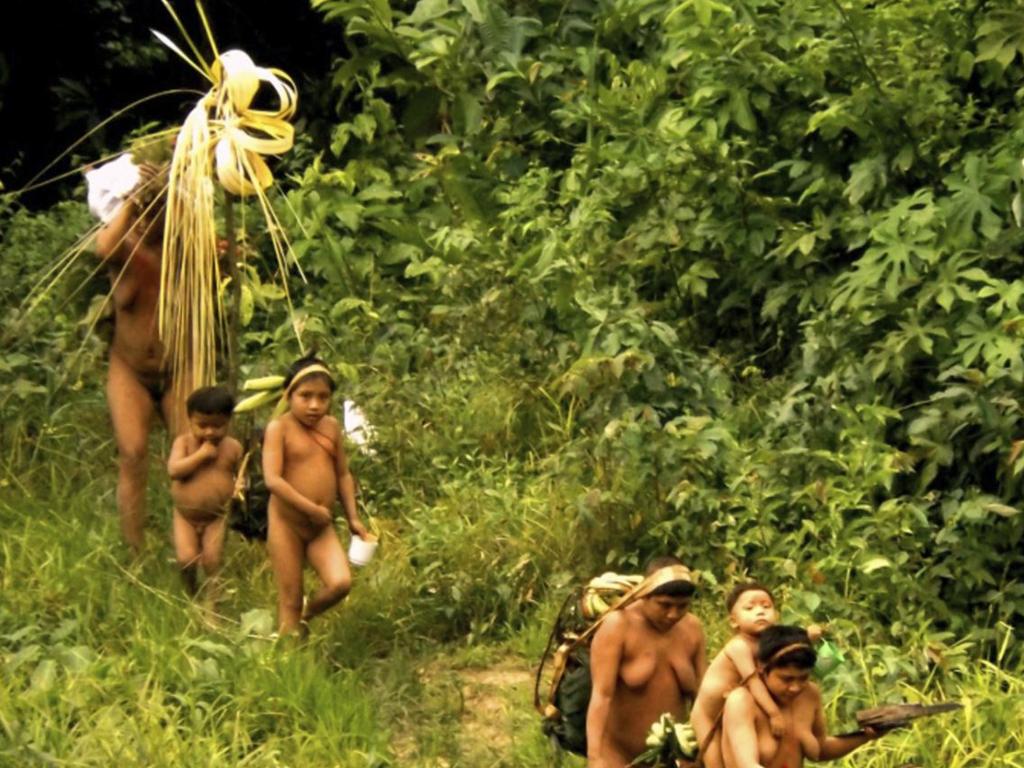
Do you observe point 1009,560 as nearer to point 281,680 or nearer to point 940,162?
point 940,162

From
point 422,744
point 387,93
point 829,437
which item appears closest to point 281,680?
point 422,744

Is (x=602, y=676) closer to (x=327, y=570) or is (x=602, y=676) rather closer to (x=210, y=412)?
(x=327, y=570)

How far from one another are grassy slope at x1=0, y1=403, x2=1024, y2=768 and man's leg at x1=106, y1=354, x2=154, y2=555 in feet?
0.30

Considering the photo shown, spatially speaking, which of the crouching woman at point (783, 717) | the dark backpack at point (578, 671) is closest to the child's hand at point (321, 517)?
the dark backpack at point (578, 671)

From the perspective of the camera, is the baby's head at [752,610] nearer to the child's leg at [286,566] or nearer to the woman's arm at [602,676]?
the woman's arm at [602,676]

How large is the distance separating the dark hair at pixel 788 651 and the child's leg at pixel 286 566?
6.73 feet

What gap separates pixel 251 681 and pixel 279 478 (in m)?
0.69

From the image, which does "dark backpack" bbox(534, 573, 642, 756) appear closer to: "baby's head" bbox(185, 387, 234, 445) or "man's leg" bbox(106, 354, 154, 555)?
"baby's head" bbox(185, 387, 234, 445)

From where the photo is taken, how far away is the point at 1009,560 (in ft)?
21.8

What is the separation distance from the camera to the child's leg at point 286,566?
6574 millimetres

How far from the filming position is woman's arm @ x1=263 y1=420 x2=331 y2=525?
648cm

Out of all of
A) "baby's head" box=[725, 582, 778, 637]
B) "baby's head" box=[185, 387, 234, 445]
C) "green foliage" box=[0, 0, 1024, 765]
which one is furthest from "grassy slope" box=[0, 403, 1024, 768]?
"baby's head" box=[725, 582, 778, 637]

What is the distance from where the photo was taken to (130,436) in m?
7.23

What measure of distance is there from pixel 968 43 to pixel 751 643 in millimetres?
3445
